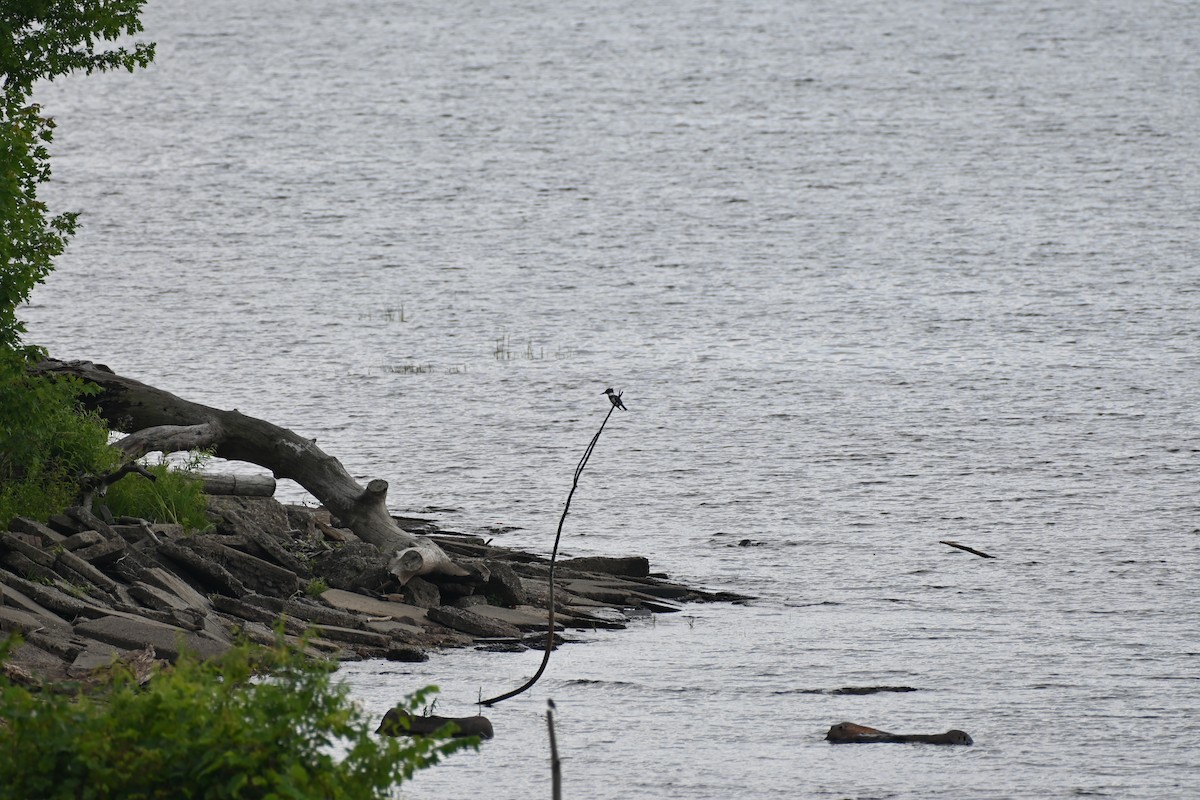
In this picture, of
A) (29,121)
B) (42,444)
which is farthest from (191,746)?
(29,121)

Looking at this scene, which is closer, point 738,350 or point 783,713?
point 783,713

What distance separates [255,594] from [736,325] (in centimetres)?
2025

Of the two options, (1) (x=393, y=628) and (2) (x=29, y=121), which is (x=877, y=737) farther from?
(2) (x=29, y=121)

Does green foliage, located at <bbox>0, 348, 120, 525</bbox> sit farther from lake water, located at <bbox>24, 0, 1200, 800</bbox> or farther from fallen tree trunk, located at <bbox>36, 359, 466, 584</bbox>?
lake water, located at <bbox>24, 0, 1200, 800</bbox>

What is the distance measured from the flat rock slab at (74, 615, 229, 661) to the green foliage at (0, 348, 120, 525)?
177 cm

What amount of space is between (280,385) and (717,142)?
22157 millimetres

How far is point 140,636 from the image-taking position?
425 inches

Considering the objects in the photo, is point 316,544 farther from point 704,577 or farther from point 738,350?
point 738,350

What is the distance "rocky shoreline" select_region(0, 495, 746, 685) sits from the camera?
10836mm

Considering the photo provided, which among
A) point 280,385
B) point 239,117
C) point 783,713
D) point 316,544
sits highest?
point 239,117

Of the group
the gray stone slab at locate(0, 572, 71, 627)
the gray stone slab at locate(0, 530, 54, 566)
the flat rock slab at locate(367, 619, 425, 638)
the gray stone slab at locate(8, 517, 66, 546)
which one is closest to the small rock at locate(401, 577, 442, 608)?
the flat rock slab at locate(367, 619, 425, 638)

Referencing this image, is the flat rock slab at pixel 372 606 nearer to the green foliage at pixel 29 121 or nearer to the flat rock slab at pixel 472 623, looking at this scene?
the flat rock slab at pixel 472 623

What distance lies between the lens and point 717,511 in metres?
19.4

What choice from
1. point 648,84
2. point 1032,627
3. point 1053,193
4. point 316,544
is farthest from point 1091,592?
point 648,84
